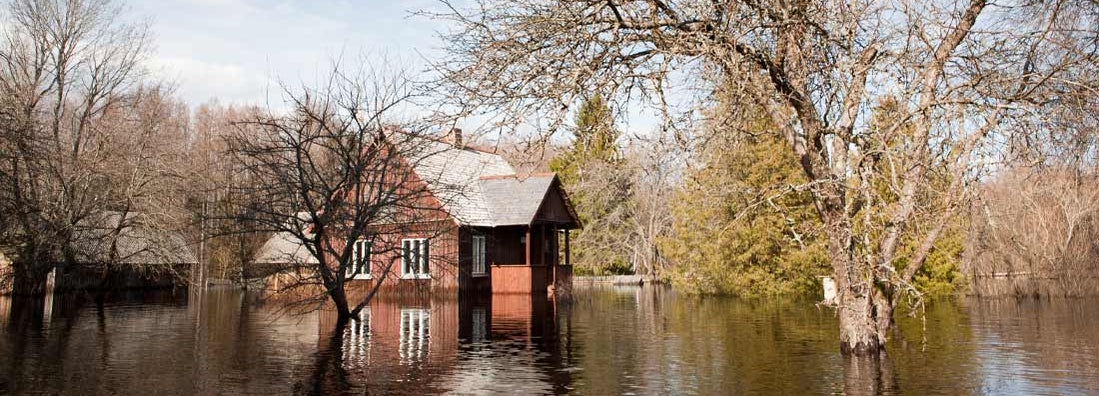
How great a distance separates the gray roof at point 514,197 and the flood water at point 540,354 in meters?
7.23

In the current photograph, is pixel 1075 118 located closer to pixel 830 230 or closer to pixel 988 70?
pixel 988 70

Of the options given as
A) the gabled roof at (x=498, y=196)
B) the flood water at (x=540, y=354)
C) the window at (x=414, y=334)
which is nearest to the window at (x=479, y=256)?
the gabled roof at (x=498, y=196)

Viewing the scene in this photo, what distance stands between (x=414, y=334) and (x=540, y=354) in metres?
3.89

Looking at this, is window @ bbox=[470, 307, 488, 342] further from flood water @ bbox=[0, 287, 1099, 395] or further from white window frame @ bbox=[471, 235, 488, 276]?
white window frame @ bbox=[471, 235, 488, 276]

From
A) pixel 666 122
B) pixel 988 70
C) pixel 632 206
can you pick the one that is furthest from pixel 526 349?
pixel 632 206

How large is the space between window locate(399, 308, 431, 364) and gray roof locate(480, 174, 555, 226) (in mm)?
6471

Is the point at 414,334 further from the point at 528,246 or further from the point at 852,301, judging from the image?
the point at 528,246

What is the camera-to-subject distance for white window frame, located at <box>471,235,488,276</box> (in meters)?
28.1

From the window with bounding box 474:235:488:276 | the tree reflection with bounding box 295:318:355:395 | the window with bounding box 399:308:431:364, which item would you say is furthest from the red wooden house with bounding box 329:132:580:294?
the tree reflection with bounding box 295:318:355:395

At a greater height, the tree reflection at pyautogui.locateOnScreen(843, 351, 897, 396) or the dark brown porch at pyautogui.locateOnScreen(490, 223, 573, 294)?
the dark brown porch at pyautogui.locateOnScreen(490, 223, 573, 294)

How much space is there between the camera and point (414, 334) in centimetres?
1502

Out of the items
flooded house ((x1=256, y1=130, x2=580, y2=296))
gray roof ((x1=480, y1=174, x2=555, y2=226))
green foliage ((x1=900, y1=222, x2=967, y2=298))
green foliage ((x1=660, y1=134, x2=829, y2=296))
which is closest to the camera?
green foliage ((x1=900, y1=222, x2=967, y2=298))

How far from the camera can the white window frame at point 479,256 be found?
28.1 meters

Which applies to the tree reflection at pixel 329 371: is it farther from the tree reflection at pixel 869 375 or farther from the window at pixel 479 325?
the tree reflection at pixel 869 375
